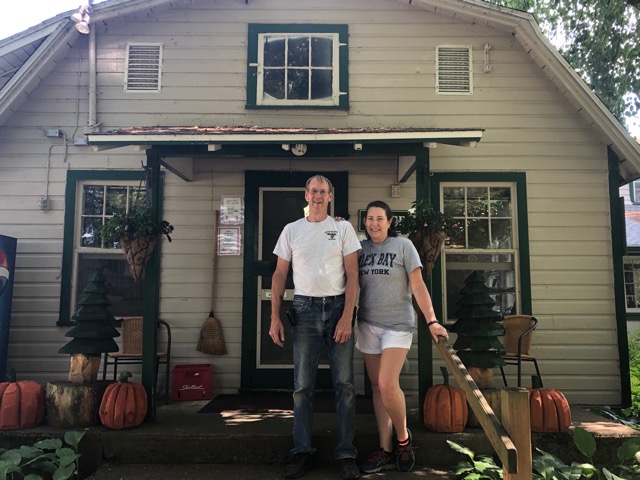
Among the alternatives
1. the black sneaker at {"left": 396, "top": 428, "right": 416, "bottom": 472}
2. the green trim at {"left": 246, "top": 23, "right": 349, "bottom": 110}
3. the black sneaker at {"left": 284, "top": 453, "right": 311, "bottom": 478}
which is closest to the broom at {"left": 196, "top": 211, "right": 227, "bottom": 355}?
the black sneaker at {"left": 284, "top": 453, "right": 311, "bottom": 478}

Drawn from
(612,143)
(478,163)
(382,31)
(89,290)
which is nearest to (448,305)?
(478,163)

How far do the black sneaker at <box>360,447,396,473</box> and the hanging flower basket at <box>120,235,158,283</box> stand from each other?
2299 mm

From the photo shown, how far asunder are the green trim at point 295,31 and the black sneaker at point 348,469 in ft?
12.2

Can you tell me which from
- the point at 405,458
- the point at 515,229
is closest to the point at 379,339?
the point at 405,458

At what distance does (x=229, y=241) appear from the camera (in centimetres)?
548

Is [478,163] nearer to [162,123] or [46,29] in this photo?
[162,123]

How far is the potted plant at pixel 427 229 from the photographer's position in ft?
13.2

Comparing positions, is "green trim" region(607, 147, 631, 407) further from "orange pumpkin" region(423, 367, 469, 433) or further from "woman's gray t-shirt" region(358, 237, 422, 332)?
"woman's gray t-shirt" region(358, 237, 422, 332)

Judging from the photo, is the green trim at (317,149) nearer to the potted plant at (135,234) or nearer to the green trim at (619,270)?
the potted plant at (135,234)

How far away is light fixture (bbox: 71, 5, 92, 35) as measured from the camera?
5.29m

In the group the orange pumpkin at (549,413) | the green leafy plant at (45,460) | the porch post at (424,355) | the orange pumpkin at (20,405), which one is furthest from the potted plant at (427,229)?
the orange pumpkin at (20,405)

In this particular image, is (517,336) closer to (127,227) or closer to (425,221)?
(425,221)

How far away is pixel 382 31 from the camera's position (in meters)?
5.68

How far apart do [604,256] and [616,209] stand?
52 centimetres
